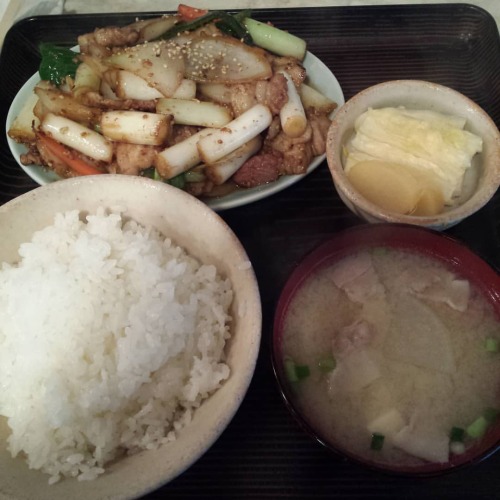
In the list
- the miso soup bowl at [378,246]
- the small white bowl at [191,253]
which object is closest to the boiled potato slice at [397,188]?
the miso soup bowl at [378,246]

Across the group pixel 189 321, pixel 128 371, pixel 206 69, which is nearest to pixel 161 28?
pixel 206 69

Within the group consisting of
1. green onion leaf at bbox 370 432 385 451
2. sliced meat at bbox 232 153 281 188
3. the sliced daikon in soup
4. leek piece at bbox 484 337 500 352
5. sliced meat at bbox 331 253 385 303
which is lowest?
green onion leaf at bbox 370 432 385 451

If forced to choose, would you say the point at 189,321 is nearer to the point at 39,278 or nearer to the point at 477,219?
the point at 39,278

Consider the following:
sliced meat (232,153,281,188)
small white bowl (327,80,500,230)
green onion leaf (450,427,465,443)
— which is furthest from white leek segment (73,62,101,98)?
green onion leaf (450,427,465,443)

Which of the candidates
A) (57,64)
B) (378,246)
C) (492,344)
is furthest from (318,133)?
(57,64)

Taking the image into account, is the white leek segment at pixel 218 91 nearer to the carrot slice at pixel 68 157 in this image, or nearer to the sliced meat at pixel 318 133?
the sliced meat at pixel 318 133

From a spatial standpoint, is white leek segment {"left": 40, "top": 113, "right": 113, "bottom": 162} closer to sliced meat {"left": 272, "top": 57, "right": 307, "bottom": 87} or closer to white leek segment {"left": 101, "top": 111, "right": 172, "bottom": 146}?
white leek segment {"left": 101, "top": 111, "right": 172, "bottom": 146}

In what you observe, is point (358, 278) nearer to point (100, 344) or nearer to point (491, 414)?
point (491, 414)
